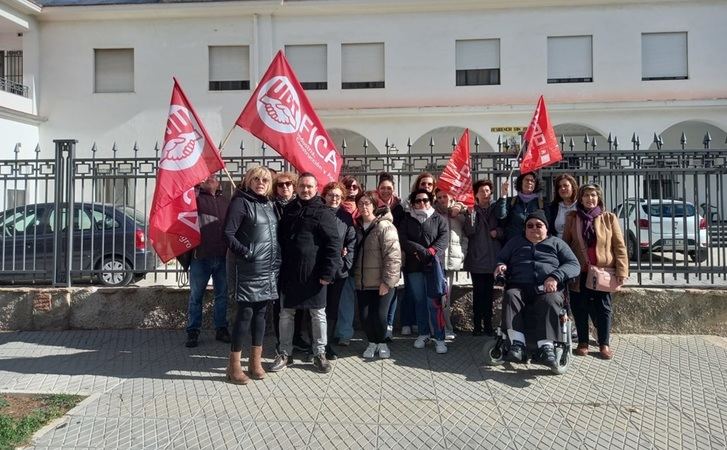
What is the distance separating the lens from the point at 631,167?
244 inches

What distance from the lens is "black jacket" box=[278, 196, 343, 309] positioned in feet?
15.7

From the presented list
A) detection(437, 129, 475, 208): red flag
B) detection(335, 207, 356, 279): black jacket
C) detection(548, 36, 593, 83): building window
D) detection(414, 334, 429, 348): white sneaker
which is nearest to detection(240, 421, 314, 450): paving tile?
detection(335, 207, 356, 279): black jacket

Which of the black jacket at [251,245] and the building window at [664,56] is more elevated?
the building window at [664,56]

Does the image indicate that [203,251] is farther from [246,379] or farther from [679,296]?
[679,296]

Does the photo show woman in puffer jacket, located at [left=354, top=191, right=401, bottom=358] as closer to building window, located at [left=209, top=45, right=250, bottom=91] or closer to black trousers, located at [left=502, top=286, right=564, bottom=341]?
black trousers, located at [left=502, top=286, right=564, bottom=341]

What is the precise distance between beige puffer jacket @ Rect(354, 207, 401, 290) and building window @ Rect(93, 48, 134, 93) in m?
14.8

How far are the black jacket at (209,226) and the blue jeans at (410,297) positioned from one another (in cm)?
206

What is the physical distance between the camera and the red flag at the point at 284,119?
532 centimetres

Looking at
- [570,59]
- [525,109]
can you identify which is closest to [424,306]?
[525,109]

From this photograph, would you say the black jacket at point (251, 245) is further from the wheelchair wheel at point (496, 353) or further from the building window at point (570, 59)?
the building window at point (570, 59)

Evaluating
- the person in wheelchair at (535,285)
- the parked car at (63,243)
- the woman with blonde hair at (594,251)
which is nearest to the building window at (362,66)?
the parked car at (63,243)

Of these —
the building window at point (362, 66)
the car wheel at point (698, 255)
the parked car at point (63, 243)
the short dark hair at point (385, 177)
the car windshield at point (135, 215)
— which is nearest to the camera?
the short dark hair at point (385, 177)

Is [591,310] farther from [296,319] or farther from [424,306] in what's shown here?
[296,319]

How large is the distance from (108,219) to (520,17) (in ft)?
47.0
